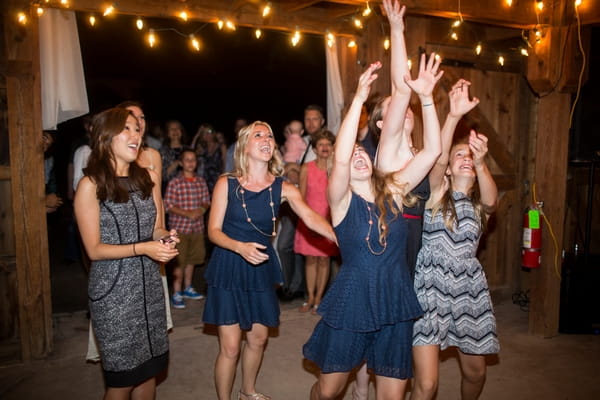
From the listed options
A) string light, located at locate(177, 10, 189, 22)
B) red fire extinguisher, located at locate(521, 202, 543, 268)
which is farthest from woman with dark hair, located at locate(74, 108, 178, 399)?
red fire extinguisher, located at locate(521, 202, 543, 268)

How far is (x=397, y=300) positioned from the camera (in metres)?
2.33

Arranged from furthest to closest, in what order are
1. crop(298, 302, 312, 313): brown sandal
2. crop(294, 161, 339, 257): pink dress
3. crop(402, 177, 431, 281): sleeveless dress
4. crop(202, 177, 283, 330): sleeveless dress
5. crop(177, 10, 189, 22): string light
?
crop(298, 302, 312, 313): brown sandal → crop(294, 161, 339, 257): pink dress → crop(177, 10, 189, 22): string light → crop(202, 177, 283, 330): sleeveless dress → crop(402, 177, 431, 281): sleeveless dress

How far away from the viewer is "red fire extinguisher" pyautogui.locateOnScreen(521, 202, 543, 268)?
424 centimetres

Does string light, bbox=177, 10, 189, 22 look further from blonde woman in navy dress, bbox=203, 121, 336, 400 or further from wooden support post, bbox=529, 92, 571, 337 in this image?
wooden support post, bbox=529, 92, 571, 337

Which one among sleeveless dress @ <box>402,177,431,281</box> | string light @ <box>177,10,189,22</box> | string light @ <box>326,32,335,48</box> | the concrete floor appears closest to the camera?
sleeveless dress @ <box>402,177,431,281</box>

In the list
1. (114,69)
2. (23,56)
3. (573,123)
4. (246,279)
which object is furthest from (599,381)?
(114,69)

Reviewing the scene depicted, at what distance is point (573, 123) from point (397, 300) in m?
3.29

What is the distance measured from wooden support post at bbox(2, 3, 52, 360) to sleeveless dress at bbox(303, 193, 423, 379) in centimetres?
253

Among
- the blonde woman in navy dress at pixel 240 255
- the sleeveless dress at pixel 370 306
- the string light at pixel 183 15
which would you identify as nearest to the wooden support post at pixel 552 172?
the blonde woman in navy dress at pixel 240 255

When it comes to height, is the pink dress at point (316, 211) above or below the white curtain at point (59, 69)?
below

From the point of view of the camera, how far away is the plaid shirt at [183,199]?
533cm

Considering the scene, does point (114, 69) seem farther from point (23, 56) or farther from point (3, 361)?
point (3, 361)

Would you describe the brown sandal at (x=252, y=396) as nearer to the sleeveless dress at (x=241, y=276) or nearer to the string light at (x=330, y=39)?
the sleeveless dress at (x=241, y=276)

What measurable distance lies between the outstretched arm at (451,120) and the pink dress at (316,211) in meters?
2.22
